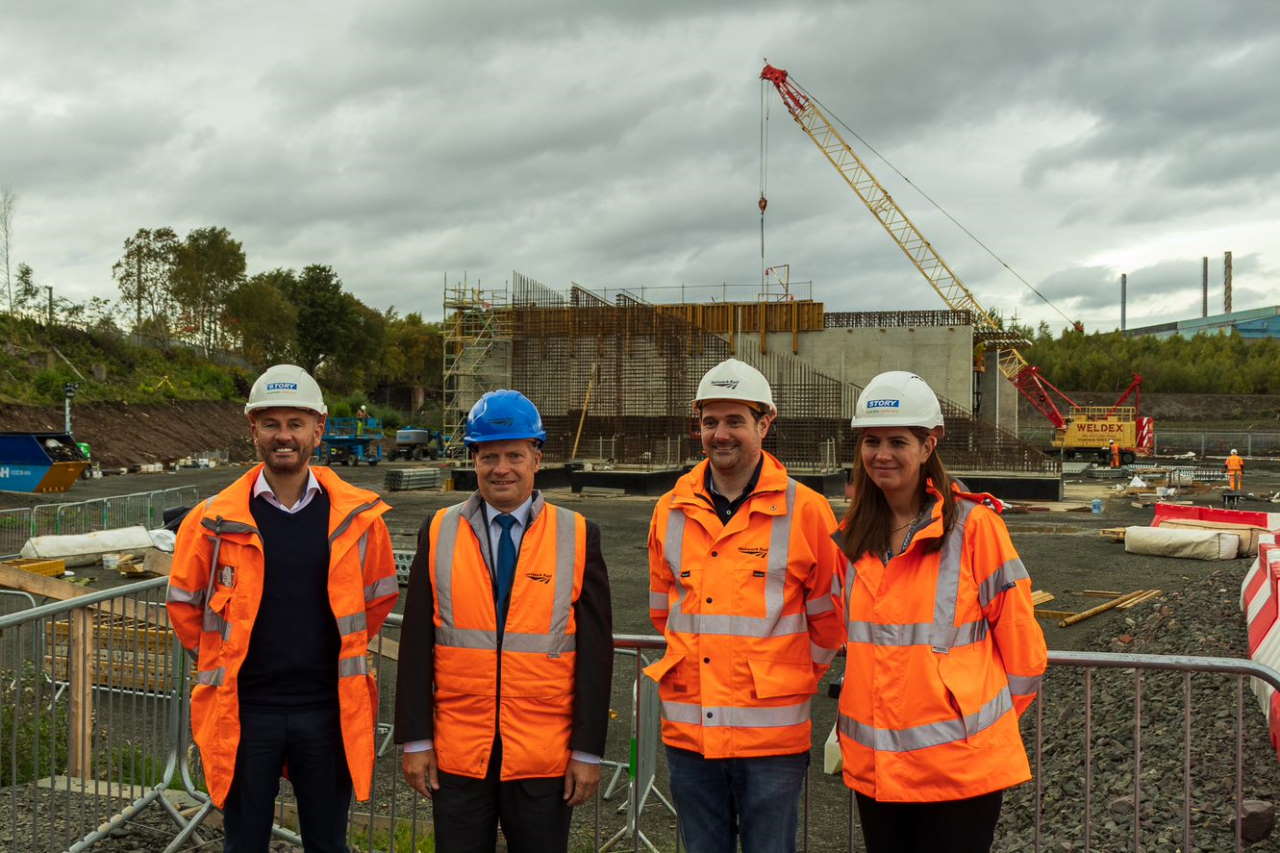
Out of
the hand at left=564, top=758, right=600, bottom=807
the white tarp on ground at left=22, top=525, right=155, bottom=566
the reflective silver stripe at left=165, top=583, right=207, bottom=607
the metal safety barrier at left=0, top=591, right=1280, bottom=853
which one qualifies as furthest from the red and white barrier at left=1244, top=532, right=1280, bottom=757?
the white tarp on ground at left=22, top=525, right=155, bottom=566

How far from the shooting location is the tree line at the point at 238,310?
57.3m

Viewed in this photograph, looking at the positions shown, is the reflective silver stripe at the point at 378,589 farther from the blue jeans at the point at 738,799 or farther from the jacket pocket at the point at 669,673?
the blue jeans at the point at 738,799

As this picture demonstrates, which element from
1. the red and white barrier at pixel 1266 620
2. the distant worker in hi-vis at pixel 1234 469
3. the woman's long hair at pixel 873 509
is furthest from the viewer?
the distant worker in hi-vis at pixel 1234 469

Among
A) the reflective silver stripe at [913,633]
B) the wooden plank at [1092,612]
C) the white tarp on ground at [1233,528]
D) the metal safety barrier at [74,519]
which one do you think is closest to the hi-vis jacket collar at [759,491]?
the reflective silver stripe at [913,633]

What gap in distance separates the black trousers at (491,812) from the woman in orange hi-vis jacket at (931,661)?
923 millimetres

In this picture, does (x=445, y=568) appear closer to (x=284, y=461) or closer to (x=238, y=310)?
(x=284, y=461)

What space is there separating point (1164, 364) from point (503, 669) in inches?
3462

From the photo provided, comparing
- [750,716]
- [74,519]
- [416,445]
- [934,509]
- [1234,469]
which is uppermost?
[934,509]

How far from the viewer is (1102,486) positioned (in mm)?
33500

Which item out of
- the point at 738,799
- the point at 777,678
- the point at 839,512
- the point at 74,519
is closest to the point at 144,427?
the point at 74,519

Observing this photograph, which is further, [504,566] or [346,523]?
[346,523]

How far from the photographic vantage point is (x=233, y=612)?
2928mm

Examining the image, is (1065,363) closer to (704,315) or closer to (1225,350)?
(1225,350)

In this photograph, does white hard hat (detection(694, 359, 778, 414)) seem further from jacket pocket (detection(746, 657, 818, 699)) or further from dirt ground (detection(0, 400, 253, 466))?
dirt ground (detection(0, 400, 253, 466))
